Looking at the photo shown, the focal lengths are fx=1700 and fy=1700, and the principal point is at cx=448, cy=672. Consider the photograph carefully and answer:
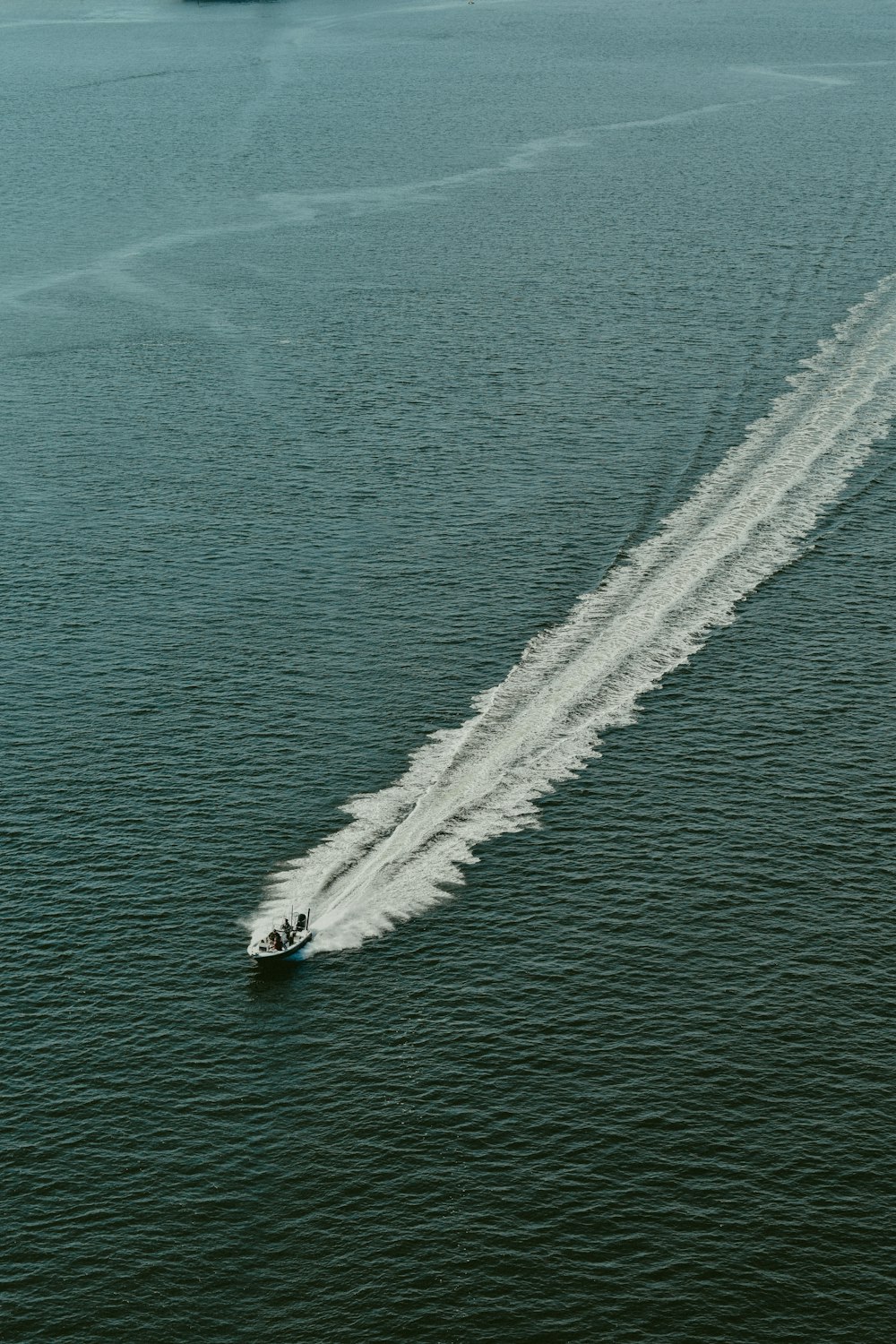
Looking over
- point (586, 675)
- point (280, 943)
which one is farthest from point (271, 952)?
point (586, 675)

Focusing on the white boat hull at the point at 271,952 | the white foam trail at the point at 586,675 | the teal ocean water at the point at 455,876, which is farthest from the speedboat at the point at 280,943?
the white foam trail at the point at 586,675

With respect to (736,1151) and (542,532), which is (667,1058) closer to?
(736,1151)

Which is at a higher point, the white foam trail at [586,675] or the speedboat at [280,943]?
the white foam trail at [586,675]

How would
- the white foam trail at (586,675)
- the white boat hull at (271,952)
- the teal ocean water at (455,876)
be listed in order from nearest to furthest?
1. the teal ocean water at (455,876)
2. the white boat hull at (271,952)
3. the white foam trail at (586,675)

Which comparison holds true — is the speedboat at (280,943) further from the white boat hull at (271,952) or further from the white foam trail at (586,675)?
the white foam trail at (586,675)

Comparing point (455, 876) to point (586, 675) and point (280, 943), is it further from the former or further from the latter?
point (586, 675)
